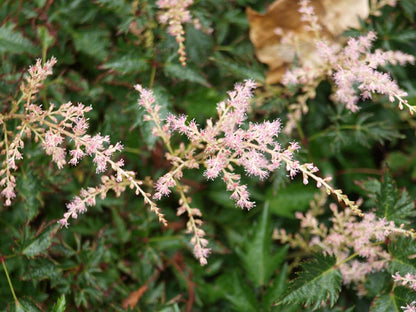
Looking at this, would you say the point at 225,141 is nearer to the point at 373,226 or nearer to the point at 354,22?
the point at 373,226

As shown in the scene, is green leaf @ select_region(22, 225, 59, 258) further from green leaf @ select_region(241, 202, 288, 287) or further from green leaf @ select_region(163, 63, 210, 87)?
green leaf @ select_region(241, 202, 288, 287)

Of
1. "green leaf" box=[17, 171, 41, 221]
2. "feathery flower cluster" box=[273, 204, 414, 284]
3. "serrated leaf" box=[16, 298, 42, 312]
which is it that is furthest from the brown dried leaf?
"serrated leaf" box=[16, 298, 42, 312]

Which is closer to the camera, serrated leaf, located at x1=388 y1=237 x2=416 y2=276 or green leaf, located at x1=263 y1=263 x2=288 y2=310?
serrated leaf, located at x1=388 y1=237 x2=416 y2=276

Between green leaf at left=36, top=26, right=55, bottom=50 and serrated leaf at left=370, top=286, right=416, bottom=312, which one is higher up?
green leaf at left=36, top=26, right=55, bottom=50

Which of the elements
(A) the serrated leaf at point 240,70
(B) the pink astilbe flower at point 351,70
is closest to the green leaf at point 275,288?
(B) the pink astilbe flower at point 351,70

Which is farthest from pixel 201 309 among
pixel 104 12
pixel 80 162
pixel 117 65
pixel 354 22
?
pixel 354 22

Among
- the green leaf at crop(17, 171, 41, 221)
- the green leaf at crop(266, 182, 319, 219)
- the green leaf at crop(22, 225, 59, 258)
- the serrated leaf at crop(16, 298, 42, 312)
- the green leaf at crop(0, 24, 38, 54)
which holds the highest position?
the green leaf at crop(0, 24, 38, 54)

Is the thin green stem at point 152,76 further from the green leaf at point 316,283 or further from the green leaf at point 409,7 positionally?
the green leaf at point 409,7
